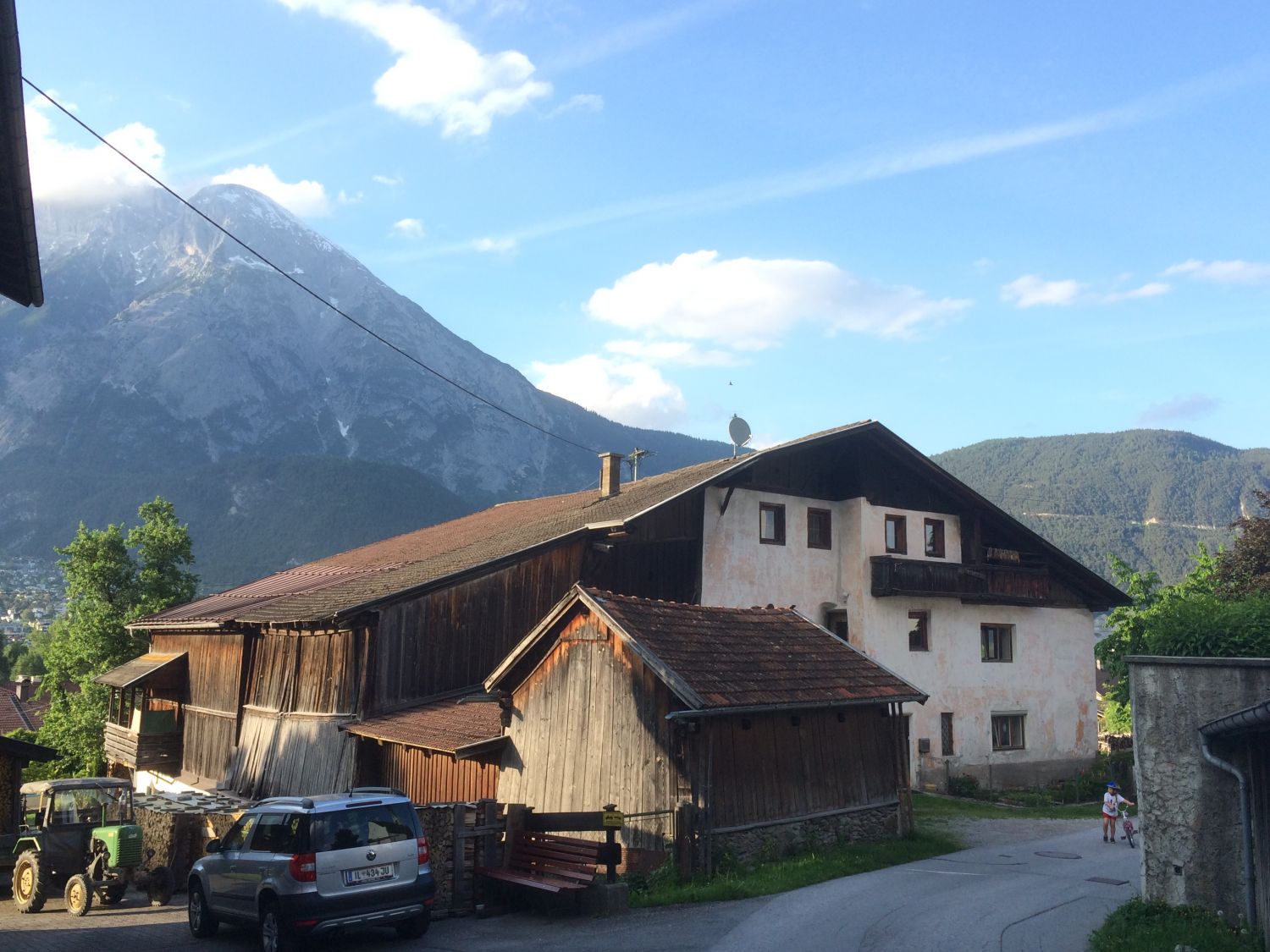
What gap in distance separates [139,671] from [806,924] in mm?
27423

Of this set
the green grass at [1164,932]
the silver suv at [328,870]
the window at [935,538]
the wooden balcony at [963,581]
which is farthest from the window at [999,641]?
the silver suv at [328,870]

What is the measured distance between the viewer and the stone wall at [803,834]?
1684 centimetres

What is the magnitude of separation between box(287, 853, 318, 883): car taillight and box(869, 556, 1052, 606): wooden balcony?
71.1 ft

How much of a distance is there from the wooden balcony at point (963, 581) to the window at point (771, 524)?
311cm

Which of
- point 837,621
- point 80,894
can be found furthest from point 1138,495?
point 80,894

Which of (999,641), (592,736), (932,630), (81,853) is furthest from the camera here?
(999,641)

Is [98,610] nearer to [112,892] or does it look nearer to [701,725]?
[112,892]

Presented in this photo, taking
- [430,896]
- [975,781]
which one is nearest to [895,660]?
[975,781]

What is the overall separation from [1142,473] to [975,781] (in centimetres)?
17889

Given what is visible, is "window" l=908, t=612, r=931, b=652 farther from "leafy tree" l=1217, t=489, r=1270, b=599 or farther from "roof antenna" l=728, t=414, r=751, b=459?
"leafy tree" l=1217, t=489, r=1270, b=599

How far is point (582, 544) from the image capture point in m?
27.3

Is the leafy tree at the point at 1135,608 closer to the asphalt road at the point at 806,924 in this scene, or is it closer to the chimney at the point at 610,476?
the chimney at the point at 610,476

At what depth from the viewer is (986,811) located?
2647cm

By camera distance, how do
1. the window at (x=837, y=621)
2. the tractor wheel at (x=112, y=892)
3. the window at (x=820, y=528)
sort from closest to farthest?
1. the tractor wheel at (x=112, y=892)
2. the window at (x=837, y=621)
3. the window at (x=820, y=528)
